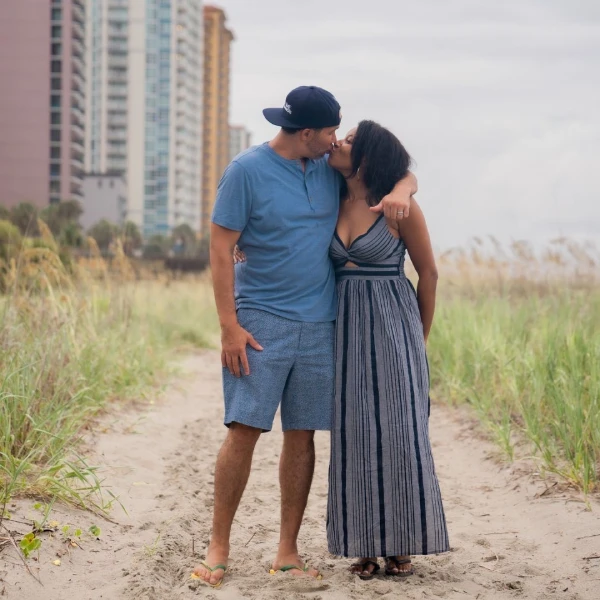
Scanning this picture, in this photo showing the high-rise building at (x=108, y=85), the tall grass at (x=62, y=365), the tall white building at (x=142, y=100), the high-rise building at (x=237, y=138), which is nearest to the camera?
the tall grass at (x=62, y=365)

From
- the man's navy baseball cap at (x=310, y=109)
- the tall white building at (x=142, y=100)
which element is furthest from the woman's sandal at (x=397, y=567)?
the tall white building at (x=142, y=100)

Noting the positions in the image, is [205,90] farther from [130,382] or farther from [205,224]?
[130,382]

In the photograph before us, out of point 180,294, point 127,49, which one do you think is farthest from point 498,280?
point 127,49

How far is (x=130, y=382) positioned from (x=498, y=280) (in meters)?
4.66

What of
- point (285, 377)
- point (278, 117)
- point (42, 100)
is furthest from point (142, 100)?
point (285, 377)

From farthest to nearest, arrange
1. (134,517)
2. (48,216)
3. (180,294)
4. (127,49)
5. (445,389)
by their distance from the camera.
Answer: (127,49)
(180,294)
(48,216)
(445,389)
(134,517)

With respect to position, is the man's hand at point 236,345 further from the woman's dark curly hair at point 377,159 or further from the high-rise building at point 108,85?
the high-rise building at point 108,85

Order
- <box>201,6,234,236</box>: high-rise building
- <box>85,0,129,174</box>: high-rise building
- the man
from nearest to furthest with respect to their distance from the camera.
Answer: the man < <box>85,0,129,174</box>: high-rise building < <box>201,6,234,236</box>: high-rise building

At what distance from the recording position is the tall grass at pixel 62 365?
13.9 ft

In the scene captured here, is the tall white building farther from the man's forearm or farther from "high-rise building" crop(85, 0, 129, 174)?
the man's forearm

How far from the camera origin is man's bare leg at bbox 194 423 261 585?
3.54 meters

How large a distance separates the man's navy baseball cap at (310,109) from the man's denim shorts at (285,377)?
0.70 metres

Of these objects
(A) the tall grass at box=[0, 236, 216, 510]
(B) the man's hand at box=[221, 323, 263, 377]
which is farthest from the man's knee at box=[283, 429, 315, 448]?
(A) the tall grass at box=[0, 236, 216, 510]

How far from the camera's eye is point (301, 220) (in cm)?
351
